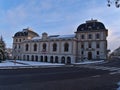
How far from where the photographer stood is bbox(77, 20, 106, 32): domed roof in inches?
3045

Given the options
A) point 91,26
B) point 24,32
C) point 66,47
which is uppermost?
point 91,26

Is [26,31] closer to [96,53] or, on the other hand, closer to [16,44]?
[16,44]

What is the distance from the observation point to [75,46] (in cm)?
7600

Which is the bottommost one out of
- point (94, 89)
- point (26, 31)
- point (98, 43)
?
point (94, 89)

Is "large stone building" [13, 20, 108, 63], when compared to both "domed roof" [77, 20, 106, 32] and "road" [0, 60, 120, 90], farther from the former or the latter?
"road" [0, 60, 120, 90]

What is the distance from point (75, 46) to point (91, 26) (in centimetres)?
1123

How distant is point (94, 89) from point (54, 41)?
68.0 m

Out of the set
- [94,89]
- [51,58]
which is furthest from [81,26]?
[94,89]

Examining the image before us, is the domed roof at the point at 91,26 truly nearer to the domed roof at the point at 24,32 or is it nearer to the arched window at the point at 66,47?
the arched window at the point at 66,47

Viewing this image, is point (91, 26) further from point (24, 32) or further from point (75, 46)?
point (24, 32)

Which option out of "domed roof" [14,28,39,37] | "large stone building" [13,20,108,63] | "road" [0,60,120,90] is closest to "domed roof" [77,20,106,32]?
"large stone building" [13,20,108,63]

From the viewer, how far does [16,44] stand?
99000mm

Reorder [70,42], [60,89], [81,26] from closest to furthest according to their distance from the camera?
[60,89] < [70,42] < [81,26]

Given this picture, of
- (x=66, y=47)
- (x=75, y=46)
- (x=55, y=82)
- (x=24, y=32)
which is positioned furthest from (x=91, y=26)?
(x=55, y=82)
